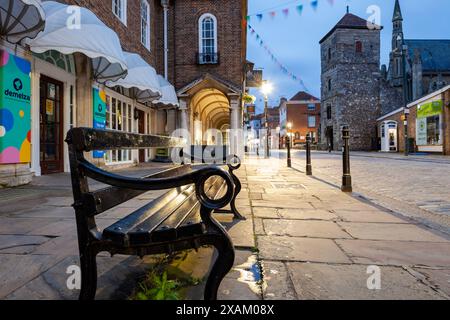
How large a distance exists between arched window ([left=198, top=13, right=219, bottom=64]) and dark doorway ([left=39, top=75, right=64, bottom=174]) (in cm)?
918

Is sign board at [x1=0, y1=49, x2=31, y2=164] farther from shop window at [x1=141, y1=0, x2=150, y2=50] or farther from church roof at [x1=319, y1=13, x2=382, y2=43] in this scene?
church roof at [x1=319, y1=13, x2=382, y2=43]

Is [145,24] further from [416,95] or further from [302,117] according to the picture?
[302,117]

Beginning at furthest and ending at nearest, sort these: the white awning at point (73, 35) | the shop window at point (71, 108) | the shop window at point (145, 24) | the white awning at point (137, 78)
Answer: the shop window at point (145, 24)
the white awning at point (137, 78)
the shop window at point (71, 108)
the white awning at point (73, 35)

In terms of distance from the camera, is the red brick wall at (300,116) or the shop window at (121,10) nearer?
the shop window at (121,10)

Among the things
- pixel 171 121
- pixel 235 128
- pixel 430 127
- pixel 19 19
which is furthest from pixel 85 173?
pixel 430 127

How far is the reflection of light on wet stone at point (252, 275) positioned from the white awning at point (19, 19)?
16.0 feet

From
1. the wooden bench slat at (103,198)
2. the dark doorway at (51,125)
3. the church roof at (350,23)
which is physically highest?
the church roof at (350,23)

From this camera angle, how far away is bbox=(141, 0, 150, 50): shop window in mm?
13987

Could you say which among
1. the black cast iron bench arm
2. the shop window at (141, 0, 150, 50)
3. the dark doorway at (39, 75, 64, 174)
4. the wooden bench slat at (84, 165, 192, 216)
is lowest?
the wooden bench slat at (84, 165, 192, 216)

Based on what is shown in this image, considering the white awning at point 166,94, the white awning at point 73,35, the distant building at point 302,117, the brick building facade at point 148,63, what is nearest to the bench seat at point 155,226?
the white awning at point 73,35

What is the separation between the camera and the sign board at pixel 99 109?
9.11 m

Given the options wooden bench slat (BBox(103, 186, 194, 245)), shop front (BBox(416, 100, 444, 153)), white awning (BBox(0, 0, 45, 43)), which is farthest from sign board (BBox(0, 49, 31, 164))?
shop front (BBox(416, 100, 444, 153))

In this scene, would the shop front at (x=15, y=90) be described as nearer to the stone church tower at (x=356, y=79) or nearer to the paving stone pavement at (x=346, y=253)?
the paving stone pavement at (x=346, y=253)

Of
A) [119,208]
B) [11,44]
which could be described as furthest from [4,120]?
[119,208]
